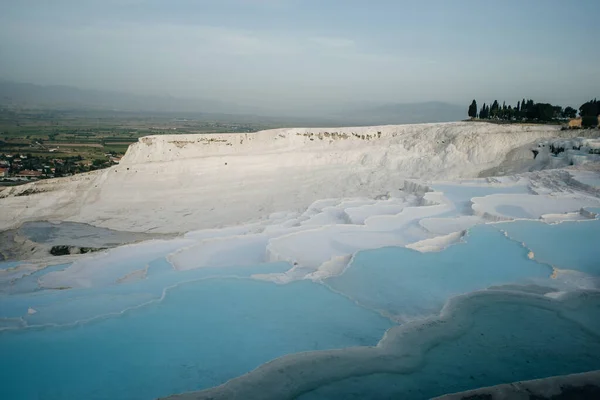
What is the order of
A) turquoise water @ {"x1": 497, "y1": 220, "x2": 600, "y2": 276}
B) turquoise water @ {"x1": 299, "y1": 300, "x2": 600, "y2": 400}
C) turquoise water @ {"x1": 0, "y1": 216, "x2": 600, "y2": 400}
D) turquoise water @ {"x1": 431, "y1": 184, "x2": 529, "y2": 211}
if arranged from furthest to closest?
1. turquoise water @ {"x1": 431, "y1": 184, "x2": 529, "y2": 211}
2. turquoise water @ {"x1": 497, "y1": 220, "x2": 600, "y2": 276}
3. turquoise water @ {"x1": 0, "y1": 216, "x2": 600, "y2": 400}
4. turquoise water @ {"x1": 299, "y1": 300, "x2": 600, "y2": 400}

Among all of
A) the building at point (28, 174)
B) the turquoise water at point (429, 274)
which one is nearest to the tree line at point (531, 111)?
the turquoise water at point (429, 274)

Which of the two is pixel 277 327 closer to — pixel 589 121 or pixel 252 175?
pixel 252 175

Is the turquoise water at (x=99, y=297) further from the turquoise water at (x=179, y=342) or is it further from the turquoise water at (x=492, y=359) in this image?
the turquoise water at (x=492, y=359)

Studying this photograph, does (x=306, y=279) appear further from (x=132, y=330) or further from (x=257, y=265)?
(x=132, y=330)

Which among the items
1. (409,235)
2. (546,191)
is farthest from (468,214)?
(546,191)

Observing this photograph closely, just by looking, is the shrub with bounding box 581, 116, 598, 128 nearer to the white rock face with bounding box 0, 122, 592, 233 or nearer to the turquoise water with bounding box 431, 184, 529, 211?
the white rock face with bounding box 0, 122, 592, 233

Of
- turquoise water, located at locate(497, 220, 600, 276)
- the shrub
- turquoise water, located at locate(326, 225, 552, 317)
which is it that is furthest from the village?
the shrub
